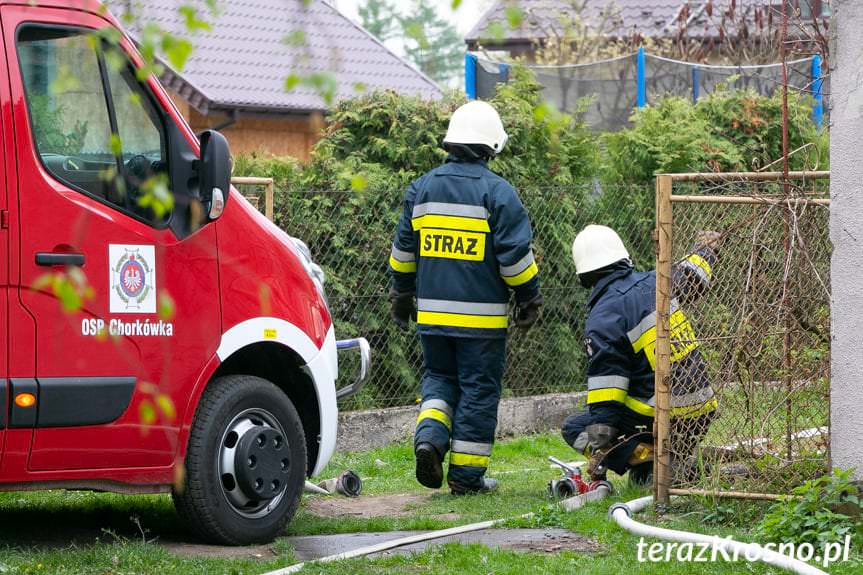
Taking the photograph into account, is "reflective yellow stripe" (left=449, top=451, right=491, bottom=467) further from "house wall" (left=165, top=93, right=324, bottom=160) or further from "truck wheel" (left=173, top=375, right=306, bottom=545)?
"house wall" (left=165, top=93, right=324, bottom=160)

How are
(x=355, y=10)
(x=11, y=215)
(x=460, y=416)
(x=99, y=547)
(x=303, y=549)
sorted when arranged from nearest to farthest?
(x=355, y=10), (x=11, y=215), (x=99, y=547), (x=303, y=549), (x=460, y=416)

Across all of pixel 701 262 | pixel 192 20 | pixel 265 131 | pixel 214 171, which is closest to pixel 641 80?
pixel 701 262

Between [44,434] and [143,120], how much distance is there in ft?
4.73

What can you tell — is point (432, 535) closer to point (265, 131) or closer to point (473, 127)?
point (473, 127)

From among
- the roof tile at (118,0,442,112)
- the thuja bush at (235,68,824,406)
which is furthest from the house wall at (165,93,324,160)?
the thuja bush at (235,68,824,406)

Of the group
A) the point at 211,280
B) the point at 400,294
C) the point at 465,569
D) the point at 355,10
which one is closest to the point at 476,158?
the point at 400,294

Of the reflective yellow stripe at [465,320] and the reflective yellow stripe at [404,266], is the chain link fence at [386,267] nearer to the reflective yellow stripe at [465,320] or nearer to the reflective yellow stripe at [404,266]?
the reflective yellow stripe at [404,266]

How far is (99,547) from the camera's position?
5.39 metres

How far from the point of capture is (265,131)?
78.7 feet

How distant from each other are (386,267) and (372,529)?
3653 millimetres

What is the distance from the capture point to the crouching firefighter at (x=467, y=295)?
7.25 meters

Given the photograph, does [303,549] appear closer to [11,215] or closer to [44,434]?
[44,434]

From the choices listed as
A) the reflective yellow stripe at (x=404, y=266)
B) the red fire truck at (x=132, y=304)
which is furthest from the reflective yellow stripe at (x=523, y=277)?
the red fire truck at (x=132, y=304)

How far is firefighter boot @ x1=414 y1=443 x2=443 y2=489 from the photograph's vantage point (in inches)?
282
